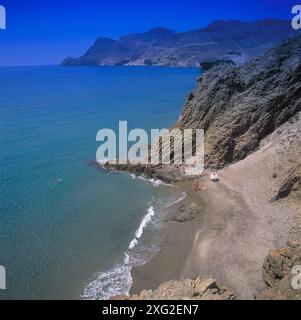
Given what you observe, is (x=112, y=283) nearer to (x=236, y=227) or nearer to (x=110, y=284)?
(x=110, y=284)

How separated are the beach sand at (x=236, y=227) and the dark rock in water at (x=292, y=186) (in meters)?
0.65

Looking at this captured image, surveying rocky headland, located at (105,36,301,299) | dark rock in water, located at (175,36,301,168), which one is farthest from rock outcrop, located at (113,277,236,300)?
dark rock in water, located at (175,36,301,168)

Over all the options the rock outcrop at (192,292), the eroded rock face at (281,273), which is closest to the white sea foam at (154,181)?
the eroded rock face at (281,273)

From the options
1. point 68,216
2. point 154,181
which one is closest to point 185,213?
point 154,181

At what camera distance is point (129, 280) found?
89.5 ft

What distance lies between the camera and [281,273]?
2170cm

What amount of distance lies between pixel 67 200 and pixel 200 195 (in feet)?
42.7

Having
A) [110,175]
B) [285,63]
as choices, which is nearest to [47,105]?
[110,175]

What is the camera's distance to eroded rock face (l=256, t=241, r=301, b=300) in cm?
1914

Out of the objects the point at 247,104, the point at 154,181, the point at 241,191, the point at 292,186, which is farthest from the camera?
the point at 247,104

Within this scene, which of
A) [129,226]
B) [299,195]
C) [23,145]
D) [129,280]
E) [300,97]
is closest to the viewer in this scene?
[129,280]

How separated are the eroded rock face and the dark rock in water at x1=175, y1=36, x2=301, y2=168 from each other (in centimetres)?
2069

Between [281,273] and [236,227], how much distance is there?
9.99 meters

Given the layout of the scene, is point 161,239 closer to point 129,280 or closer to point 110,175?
point 129,280
